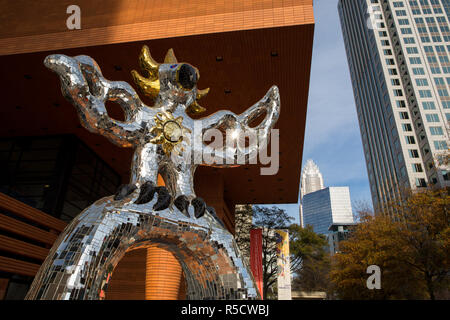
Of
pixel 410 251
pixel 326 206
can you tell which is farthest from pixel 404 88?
pixel 326 206

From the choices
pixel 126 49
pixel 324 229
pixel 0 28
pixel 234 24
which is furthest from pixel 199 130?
pixel 324 229

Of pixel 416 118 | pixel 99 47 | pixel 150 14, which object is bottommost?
pixel 99 47

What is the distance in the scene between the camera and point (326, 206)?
136250mm

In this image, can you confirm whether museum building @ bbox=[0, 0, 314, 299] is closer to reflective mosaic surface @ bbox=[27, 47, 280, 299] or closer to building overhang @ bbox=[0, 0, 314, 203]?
building overhang @ bbox=[0, 0, 314, 203]

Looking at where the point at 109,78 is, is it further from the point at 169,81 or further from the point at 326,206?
the point at 326,206

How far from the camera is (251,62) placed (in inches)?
300

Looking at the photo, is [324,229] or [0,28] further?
[324,229]

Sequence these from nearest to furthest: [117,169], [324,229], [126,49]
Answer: [126,49]
[117,169]
[324,229]

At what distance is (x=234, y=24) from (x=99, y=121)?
515 centimetres

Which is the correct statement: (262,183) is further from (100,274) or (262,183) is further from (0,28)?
(100,274)

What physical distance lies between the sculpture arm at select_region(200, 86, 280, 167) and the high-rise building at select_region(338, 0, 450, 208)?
33722mm

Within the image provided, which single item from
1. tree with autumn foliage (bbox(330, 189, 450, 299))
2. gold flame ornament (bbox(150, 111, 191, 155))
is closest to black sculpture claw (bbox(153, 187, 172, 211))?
gold flame ornament (bbox(150, 111, 191, 155))
